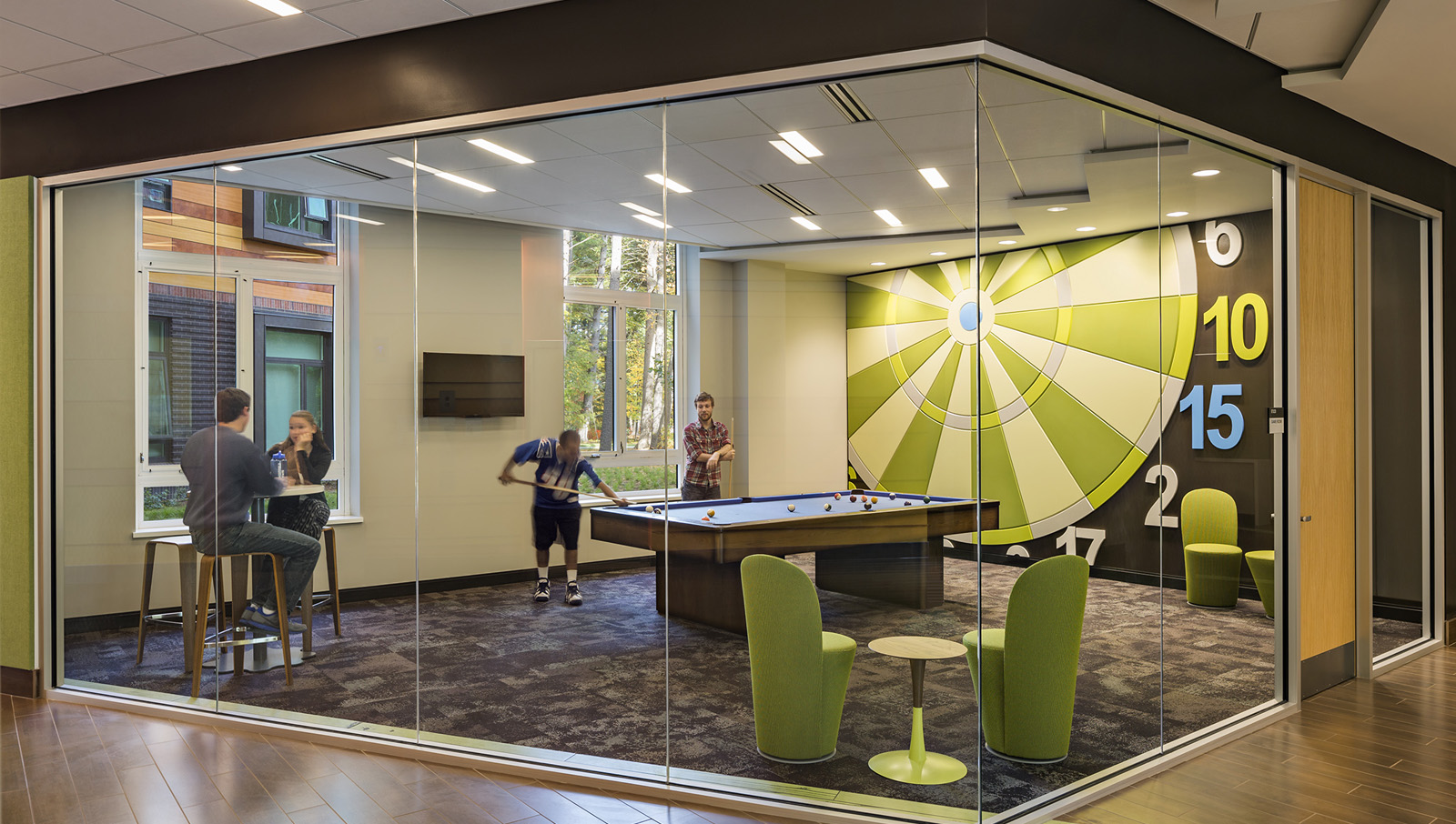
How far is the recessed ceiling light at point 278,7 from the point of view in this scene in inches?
155

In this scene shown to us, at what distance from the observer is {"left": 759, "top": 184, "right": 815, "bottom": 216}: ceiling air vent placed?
3.73 metres

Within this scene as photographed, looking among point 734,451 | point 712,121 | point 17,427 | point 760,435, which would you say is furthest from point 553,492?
point 17,427

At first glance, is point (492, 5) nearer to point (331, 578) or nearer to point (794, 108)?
point (794, 108)

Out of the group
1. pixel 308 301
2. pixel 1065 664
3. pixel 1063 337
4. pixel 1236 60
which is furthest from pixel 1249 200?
pixel 308 301

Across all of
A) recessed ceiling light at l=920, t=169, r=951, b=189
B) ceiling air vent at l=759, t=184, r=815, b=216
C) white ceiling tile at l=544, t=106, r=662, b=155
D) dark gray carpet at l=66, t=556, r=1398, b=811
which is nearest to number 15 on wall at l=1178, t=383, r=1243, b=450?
dark gray carpet at l=66, t=556, r=1398, b=811

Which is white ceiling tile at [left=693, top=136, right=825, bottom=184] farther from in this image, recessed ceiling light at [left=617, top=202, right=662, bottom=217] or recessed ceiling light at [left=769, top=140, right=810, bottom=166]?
recessed ceiling light at [left=617, top=202, right=662, bottom=217]

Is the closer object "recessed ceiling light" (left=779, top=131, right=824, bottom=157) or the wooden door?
"recessed ceiling light" (left=779, top=131, right=824, bottom=157)

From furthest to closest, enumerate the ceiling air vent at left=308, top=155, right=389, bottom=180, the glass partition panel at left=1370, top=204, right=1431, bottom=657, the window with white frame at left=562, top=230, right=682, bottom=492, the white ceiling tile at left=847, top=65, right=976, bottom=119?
the glass partition panel at left=1370, top=204, right=1431, bottom=657, the ceiling air vent at left=308, top=155, right=389, bottom=180, the window with white frame at left=562, top=230, right=682, bottom=492, the white ceiling tile at left=847, top=65, right=976, bottom=119

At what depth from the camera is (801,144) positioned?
365cm

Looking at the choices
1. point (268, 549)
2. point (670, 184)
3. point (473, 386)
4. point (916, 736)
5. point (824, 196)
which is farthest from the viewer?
point (268, 549)

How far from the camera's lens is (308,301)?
4578 millimetres

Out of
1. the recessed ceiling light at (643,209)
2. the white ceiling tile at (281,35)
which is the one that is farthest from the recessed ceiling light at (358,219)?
the recessed ceiling light at (643,209)

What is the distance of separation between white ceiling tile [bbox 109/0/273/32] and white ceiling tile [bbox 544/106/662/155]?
1.50 meters

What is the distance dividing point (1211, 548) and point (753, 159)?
3131 mm
